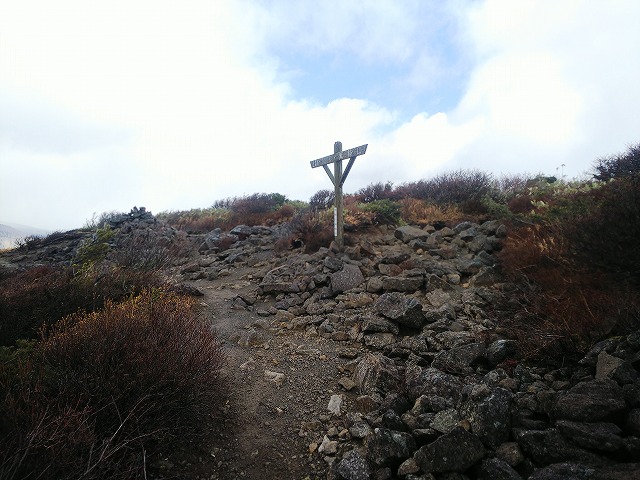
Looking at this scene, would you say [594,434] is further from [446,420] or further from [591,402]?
[446,420]

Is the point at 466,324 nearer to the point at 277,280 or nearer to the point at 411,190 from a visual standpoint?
the point at 277,280

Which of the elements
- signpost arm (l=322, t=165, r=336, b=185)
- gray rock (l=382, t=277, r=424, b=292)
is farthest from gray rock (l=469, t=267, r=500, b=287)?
signpost arm (l=322, t=165, r=336, b=185)

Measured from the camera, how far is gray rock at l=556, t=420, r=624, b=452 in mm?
2195

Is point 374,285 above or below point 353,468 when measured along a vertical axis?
above

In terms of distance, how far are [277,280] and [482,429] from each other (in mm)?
6055

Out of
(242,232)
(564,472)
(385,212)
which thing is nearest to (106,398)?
(564,472)

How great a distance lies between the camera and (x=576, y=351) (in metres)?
3.51

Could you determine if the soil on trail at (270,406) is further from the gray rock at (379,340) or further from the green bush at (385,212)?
the green bush at (385,212)

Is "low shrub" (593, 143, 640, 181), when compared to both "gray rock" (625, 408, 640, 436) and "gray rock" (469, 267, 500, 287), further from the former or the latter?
"gray rock" (625, 408, 640, 436)

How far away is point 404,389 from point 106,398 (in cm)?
297

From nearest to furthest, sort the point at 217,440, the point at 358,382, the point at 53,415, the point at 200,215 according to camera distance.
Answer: the point at 53,415 < the point at 217,440 < the point at 358,382 < the point at 200,215

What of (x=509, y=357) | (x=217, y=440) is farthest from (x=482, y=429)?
(x=217, y=440)

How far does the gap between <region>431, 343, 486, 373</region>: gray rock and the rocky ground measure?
15mm

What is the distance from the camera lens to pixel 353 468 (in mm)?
2783
